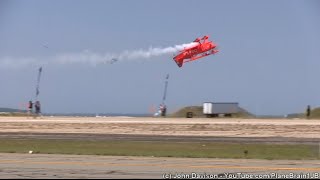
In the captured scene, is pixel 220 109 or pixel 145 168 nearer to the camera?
pixel 145 168

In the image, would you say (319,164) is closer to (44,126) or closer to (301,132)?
(301,132)

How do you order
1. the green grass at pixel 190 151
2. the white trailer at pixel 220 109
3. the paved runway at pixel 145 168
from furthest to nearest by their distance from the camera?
the white trailer at pixel 220 109 < the green grass at pixel 190 151 < the paved runway at pixel 145 168

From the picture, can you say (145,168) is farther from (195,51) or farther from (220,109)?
(220,109)

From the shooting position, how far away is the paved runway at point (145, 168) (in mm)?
17750

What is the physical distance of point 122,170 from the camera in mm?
19281

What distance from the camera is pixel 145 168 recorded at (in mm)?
19953

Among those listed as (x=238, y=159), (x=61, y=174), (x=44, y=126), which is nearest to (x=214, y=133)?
(x=44, y=126)

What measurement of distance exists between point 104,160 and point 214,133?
27081mm

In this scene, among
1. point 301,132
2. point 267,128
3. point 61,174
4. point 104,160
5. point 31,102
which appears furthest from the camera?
point 31,102

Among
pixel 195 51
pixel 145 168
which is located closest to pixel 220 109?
pixel 195 51

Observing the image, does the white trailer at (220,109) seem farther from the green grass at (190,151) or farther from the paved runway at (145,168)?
the paved runway at (145,168)

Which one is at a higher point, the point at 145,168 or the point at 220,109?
the point at 220,109

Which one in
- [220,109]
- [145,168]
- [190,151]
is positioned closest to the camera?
[145,168]

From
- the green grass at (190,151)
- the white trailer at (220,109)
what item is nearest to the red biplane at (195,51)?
the green grass at (190,151)
